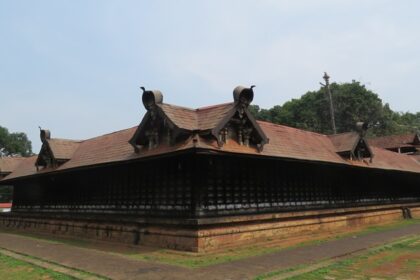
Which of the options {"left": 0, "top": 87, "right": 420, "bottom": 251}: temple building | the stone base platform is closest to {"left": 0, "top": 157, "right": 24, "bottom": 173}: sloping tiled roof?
{"left": 0, "top": 87, "right": 420, "bottom": 251}: temple building

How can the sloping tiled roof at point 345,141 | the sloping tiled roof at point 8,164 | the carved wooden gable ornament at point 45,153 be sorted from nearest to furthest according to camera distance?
1. the sloping tiled roof at point 345,141
2. the carved wooden gable ornament at point 45,153
3. the sloping tiled roof at point 8,164

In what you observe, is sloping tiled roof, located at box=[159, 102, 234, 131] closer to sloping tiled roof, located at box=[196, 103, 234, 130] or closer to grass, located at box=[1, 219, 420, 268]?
sloping tiled roof, located at box=[196, 103, 234, 130]

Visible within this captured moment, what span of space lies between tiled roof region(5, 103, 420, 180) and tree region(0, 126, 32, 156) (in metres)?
57.0

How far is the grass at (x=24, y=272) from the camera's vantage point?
30.1 feet

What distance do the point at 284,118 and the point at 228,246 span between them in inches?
2053

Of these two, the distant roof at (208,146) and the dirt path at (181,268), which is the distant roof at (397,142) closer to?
the distant roof at (208,146)

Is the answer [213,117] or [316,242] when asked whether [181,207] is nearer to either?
[213,117]

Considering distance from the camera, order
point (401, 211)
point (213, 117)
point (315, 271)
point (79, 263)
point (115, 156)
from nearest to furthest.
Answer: point (315, 271) < point (79, 263) < point (213, 117) < point (115, 156) < point (401, 211)

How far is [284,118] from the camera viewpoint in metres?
63.0

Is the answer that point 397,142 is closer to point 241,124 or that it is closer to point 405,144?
point 405,144

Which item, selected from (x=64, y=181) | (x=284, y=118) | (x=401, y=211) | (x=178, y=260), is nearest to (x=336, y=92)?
(x=284, y=118)

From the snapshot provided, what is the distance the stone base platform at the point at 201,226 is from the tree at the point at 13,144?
61393mm

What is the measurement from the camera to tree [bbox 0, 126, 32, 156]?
77000 millimetres

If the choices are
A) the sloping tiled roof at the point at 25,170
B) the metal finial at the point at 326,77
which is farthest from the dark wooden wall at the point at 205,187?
the metal finial at the point at 326,77
